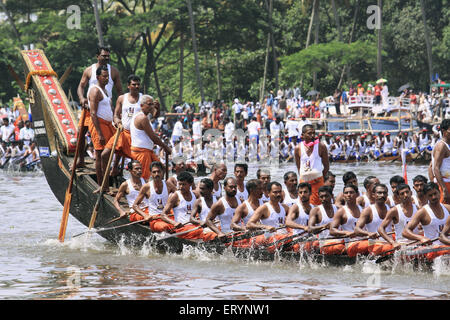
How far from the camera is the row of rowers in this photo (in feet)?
33.4

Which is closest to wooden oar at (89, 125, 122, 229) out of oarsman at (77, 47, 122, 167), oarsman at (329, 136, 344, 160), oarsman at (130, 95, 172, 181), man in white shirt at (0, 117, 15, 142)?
oarsman at (130, 95, 172, 181)

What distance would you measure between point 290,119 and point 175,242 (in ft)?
65.9

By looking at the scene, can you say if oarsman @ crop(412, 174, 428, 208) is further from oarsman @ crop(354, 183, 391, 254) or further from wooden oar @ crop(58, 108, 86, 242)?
wooden oar @ crop(58, 108, 86, 242)

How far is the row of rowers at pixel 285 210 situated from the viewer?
401 inches

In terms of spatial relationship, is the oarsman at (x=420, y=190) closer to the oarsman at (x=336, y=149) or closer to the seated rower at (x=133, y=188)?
the seated rower at (x=133, y=188)

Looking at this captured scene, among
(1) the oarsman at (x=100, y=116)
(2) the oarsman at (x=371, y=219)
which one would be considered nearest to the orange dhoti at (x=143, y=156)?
(1) the oarsman at (x=100, y=116)

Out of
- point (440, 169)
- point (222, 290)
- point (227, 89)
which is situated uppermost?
point (227, 89)

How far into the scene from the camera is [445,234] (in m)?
9.90

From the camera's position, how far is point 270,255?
433 inches

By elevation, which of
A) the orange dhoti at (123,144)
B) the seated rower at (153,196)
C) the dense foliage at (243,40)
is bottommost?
the seated rower at (153,196)

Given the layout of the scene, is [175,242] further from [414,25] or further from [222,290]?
[414,25]

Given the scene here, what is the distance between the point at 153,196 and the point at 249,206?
1568 mm

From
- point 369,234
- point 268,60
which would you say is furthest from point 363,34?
point 369,234

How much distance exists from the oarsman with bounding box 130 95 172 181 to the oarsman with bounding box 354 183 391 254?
10.8 ft
